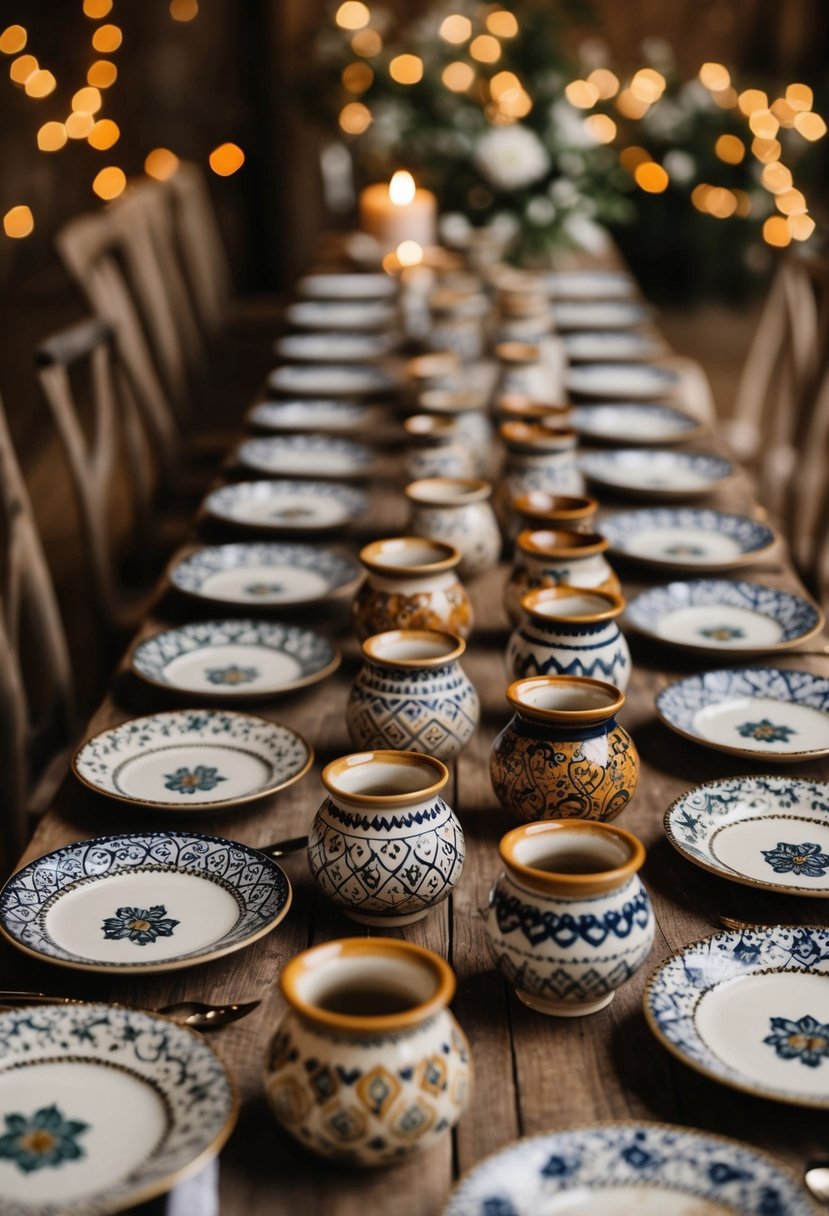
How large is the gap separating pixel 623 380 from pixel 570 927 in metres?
1.71

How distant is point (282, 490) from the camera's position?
5.89 feet

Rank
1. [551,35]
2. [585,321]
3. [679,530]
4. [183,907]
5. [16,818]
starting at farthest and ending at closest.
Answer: [551,35] → [585,321] → [679,530] → [16,818] → [183,907]

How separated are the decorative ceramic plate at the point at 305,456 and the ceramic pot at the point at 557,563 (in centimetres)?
62

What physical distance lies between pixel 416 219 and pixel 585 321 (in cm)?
44

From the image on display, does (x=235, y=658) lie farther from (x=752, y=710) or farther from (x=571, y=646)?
(x=752, y=710)

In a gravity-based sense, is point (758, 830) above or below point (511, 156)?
below

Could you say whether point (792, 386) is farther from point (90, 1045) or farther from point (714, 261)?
point (714, 261)

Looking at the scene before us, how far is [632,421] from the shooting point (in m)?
2.11

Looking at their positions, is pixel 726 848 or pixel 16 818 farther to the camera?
pixel 16 818

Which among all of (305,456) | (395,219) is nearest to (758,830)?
(305,456)

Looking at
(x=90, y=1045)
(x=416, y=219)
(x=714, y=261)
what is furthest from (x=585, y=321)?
(x=714, y=261)

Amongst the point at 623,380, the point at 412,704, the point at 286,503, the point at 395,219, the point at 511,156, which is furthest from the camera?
the point at 511,156

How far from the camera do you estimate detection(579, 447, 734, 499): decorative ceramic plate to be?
1841mm

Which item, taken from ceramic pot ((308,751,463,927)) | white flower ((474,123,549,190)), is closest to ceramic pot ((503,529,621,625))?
ceramic pot ((308,751,463,927))
